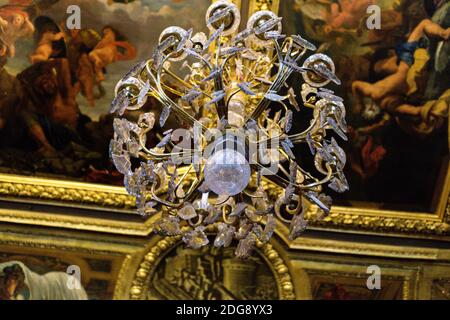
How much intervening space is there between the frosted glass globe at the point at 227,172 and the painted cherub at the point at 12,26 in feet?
12.8

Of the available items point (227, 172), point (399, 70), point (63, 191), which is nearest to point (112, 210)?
point (63, 191)

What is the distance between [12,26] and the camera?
9.35 metres

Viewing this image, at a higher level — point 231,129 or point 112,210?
point 231,129

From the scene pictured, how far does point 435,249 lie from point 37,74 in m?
4.55

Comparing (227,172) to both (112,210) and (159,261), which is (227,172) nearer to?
Result: (112,210)

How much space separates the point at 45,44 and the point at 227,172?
399 centimetres

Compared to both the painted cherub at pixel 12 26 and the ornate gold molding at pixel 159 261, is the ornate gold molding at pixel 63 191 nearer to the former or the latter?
the ornate gold molding at pixel 159 261

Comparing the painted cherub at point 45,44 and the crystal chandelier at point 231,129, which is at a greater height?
the painted cherub at point 45,44

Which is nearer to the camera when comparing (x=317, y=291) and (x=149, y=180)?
(x=149, y=180)

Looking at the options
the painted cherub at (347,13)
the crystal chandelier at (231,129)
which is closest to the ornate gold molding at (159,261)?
the painted cherub at (347,13)

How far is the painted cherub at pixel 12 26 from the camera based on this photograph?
9.30 metres

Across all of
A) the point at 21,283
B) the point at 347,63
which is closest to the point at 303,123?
the point at 347,63

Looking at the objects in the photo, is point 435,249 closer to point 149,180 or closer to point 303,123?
point 303,123

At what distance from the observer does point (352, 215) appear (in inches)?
404
